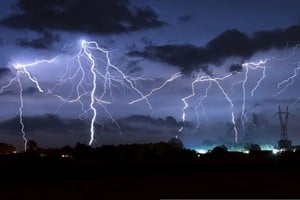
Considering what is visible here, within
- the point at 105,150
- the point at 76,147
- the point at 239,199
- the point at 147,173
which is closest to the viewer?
the point at 239,199

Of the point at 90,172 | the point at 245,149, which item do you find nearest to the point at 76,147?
the point at 245,149

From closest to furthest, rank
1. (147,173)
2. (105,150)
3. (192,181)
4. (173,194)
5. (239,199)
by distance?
1. (239,199)
2. (173,194)
3. (192,181)
4. (147,173)
5. (105,150)

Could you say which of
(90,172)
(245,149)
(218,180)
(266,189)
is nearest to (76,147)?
(245,149)

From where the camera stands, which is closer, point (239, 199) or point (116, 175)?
point (239, 199)

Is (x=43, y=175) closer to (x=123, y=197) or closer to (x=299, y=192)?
(x=123, y=197)

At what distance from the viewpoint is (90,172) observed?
28.3m

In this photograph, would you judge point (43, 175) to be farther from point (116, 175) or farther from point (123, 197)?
point (123, 197)

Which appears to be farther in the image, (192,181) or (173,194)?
(192,181)

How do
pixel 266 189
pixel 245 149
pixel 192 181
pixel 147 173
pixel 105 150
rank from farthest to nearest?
pixel 245 149
pixel 105 150
pixel 147 173
pixel 192 181
pixel 266 189

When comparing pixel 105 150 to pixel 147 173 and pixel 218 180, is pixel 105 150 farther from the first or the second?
pixel 218 180

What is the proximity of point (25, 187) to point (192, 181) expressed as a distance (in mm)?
6782

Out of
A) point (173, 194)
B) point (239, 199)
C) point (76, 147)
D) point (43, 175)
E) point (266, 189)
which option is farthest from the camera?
point (76, 147)

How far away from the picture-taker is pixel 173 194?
718 inches

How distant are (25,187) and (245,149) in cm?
6513
